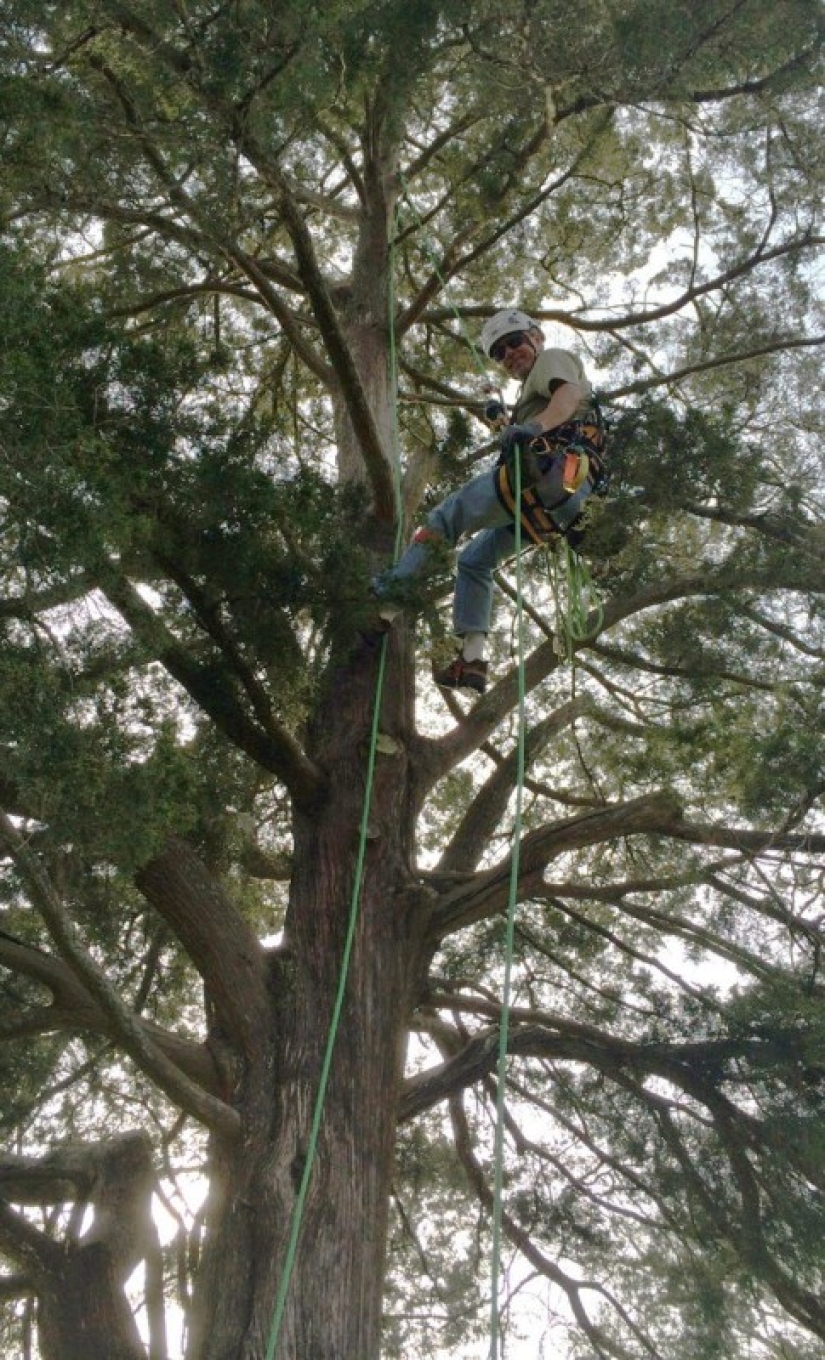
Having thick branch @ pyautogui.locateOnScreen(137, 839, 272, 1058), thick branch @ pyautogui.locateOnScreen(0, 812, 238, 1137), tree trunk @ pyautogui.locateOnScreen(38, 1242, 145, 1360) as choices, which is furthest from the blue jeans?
tree trunk @ pyautogui.locateOnScreen(38, 1242, 145, 1360)

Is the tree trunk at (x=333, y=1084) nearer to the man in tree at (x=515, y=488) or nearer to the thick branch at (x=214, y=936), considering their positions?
the thick branch at (x=214, y=936)

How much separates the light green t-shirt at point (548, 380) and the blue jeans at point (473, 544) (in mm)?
291

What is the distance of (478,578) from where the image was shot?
4.72m

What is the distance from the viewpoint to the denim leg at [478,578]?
183 inches

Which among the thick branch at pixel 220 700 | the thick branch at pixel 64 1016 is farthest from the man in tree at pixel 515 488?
the thick branch at pixel 64 1016

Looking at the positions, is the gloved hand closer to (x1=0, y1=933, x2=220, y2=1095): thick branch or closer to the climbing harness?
the climbing harness

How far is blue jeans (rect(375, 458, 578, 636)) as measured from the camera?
4371 millimetres

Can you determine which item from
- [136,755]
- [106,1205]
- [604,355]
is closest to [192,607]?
[136,755]

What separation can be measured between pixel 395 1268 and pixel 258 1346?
3461 mm

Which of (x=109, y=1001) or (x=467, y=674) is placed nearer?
(x=109, y=1001)

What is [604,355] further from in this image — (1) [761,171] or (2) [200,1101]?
(2) [200,1101]

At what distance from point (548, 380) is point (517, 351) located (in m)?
0.35

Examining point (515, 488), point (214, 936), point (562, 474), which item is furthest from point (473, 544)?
point (214, 936)

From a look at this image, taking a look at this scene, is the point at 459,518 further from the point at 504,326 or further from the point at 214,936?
the point at 214,936
